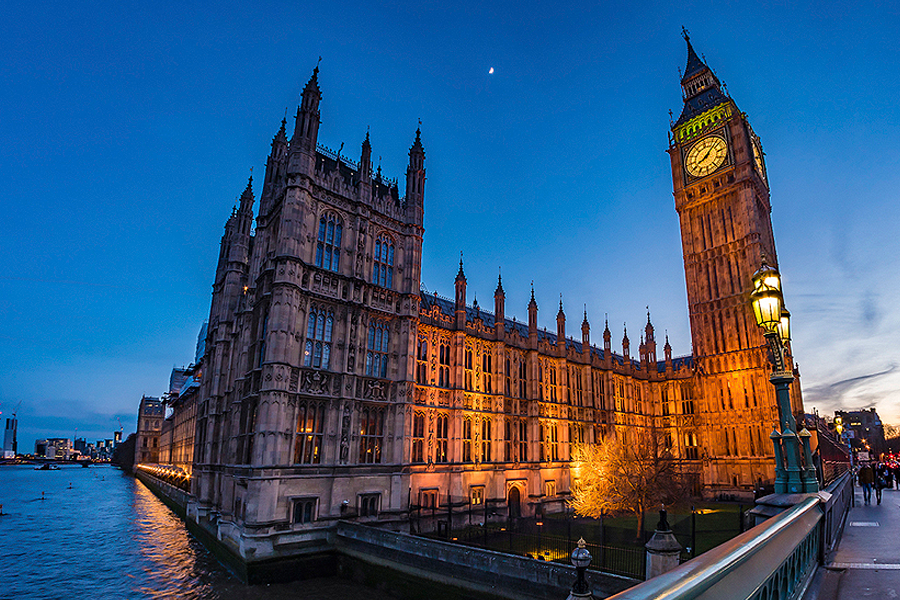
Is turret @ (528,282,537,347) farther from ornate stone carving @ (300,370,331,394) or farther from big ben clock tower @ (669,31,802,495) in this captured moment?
big ben clock tower @ (669,31,802,495)

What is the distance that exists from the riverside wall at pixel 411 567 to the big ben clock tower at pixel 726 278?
150 feet

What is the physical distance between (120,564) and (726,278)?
66007 millimetres

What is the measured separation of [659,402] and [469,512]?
3745 centimetres

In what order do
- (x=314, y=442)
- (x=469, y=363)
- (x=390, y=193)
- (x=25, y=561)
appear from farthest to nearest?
1. (x=469, y=363)
2. (x=390, y=193)
3. (x=25, y=561)
4. (x=314, y=442)

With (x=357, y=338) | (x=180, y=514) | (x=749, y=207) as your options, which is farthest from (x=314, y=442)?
(x=749, y=207)

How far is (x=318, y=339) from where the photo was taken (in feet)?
98.9

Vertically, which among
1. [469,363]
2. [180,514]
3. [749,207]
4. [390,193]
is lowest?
[180,514]

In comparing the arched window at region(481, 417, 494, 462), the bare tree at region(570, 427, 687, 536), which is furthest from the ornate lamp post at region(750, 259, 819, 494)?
the arched window at region(481, 417, 494, 462)

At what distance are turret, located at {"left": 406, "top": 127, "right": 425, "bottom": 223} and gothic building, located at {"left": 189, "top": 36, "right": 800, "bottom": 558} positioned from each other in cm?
12

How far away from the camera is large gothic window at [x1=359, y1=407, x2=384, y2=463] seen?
3056 centimetres

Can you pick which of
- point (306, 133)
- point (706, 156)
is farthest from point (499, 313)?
point (706, 156)

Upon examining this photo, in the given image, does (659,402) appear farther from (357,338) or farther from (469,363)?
(357,338)

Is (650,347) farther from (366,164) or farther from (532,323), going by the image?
(366,164)

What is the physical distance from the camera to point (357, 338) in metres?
31.5
